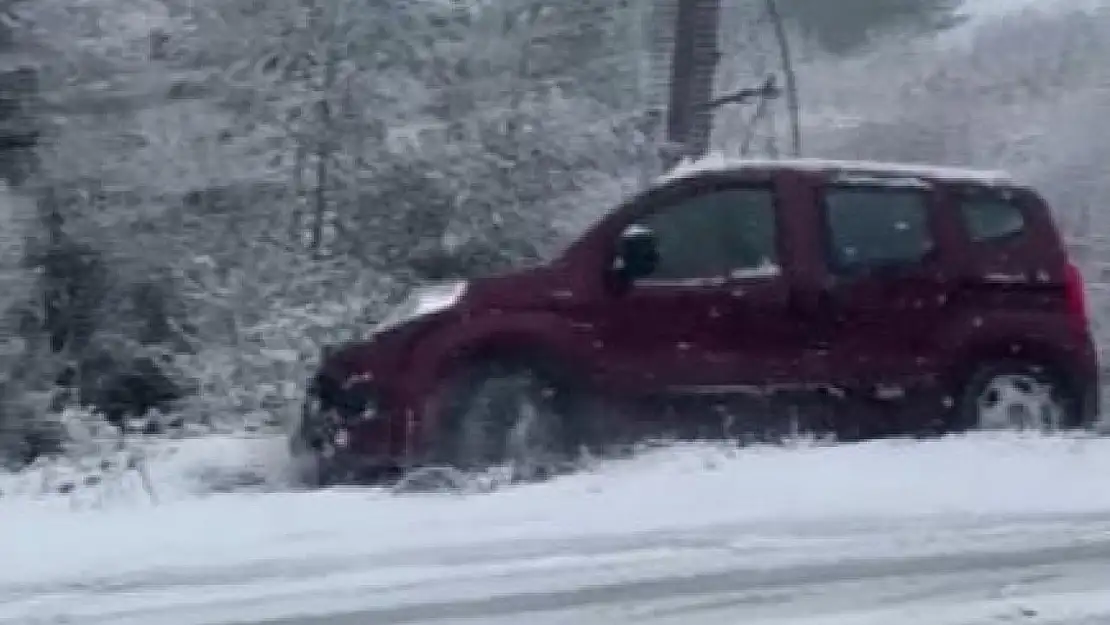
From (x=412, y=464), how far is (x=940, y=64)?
19.2m

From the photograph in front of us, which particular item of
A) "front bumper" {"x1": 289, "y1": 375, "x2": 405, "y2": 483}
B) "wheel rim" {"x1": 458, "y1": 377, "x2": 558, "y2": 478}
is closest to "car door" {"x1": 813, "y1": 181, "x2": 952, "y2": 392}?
"wheel rim" {"x1": 458, "y1": 377, "x2": 558, "y2": 478}

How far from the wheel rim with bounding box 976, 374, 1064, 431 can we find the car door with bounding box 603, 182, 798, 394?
3.93 feet

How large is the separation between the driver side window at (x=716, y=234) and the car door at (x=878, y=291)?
0.36 metres

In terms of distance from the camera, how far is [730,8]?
21047mm

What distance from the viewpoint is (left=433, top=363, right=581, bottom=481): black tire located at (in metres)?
9.23

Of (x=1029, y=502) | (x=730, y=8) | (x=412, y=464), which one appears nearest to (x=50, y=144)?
(x=412, y=464)

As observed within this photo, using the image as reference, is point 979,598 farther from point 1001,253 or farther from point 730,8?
point 730,8

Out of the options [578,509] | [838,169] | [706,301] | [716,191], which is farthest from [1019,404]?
[578,509]

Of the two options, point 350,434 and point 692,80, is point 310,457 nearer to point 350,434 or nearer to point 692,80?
point 350,434

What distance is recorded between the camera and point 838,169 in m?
10.1

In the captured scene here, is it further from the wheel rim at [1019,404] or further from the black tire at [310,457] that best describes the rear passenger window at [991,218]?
the black tire at [310,457]

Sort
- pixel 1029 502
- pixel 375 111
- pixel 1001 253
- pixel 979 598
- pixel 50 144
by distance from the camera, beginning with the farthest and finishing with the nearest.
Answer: pixel 375 111
pixel 50 144
pixel 1001 253
pixel 1029 502
pixel 979 598

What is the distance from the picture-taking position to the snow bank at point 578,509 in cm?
727

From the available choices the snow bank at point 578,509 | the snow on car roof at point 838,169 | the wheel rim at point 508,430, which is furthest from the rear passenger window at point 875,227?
the wheel rim at point 508,430
